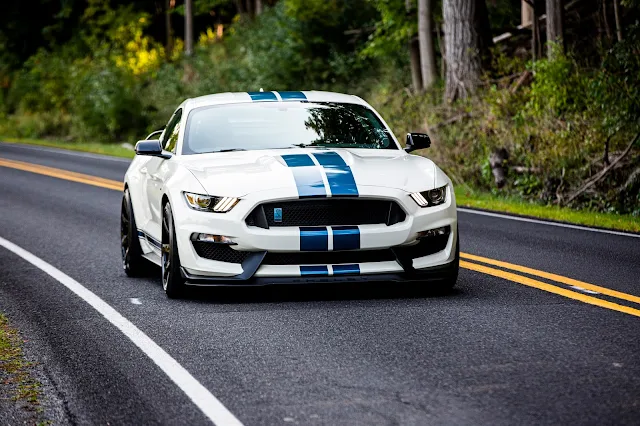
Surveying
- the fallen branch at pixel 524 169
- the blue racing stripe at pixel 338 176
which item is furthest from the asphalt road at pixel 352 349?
the fallen branch at pixel 524 169

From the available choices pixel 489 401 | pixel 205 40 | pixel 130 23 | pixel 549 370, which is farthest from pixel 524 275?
pixel 130 23

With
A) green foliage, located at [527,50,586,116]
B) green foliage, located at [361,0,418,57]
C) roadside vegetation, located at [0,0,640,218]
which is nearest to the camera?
roadside vegetation, located at [0,0,640,218]

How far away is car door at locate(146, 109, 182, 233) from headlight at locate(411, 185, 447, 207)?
2.05 meters

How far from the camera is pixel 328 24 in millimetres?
34500

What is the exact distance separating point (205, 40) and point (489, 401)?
45918 millimetres

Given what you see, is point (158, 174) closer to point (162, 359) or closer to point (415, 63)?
point (162, 359)

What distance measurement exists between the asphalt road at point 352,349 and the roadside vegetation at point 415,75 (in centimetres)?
621

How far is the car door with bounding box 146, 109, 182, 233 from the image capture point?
372 inches

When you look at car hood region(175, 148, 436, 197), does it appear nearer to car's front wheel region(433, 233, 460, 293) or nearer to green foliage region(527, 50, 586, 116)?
car's front wheel region(433, 233, 460, 293)

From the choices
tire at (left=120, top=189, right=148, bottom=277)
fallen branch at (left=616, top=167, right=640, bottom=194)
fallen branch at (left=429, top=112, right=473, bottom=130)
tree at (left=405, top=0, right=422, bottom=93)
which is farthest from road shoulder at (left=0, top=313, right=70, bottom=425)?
tree at (left=405, top=0, right=422, bottom=93)

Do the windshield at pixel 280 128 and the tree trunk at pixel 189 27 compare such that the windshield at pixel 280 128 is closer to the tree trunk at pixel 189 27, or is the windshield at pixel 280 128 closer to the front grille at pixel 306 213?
the front grille at pixel 306 213

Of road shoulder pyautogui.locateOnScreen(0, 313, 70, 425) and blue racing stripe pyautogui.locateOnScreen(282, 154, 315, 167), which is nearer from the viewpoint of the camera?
road shoulder pyautogui.locateOnScreen(0, 313, 70, 425)

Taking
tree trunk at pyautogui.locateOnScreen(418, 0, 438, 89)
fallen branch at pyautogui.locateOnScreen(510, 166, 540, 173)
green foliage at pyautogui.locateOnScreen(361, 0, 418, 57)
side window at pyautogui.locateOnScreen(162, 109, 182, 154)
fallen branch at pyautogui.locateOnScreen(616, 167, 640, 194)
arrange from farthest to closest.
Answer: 1. green foliage at pyautogui.locateOnScreen(361, 0, 418, 57)
2. tree trunk at pyautogui.locateOnScreen(418, 0, 438, 89)
3. fallen branch at pyautogui.locateOnScreen(510, 166, 540, 173)
4. fallen branch at pyautogui.locateOnScreen(616, 167, 640, 194)
5. side window at pyautogui.locateOnScreen(162, 109, 182, 154)

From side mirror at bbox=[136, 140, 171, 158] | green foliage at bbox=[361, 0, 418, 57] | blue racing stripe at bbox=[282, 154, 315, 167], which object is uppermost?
green foliage at bbox=[361, 0, 418, 57]
